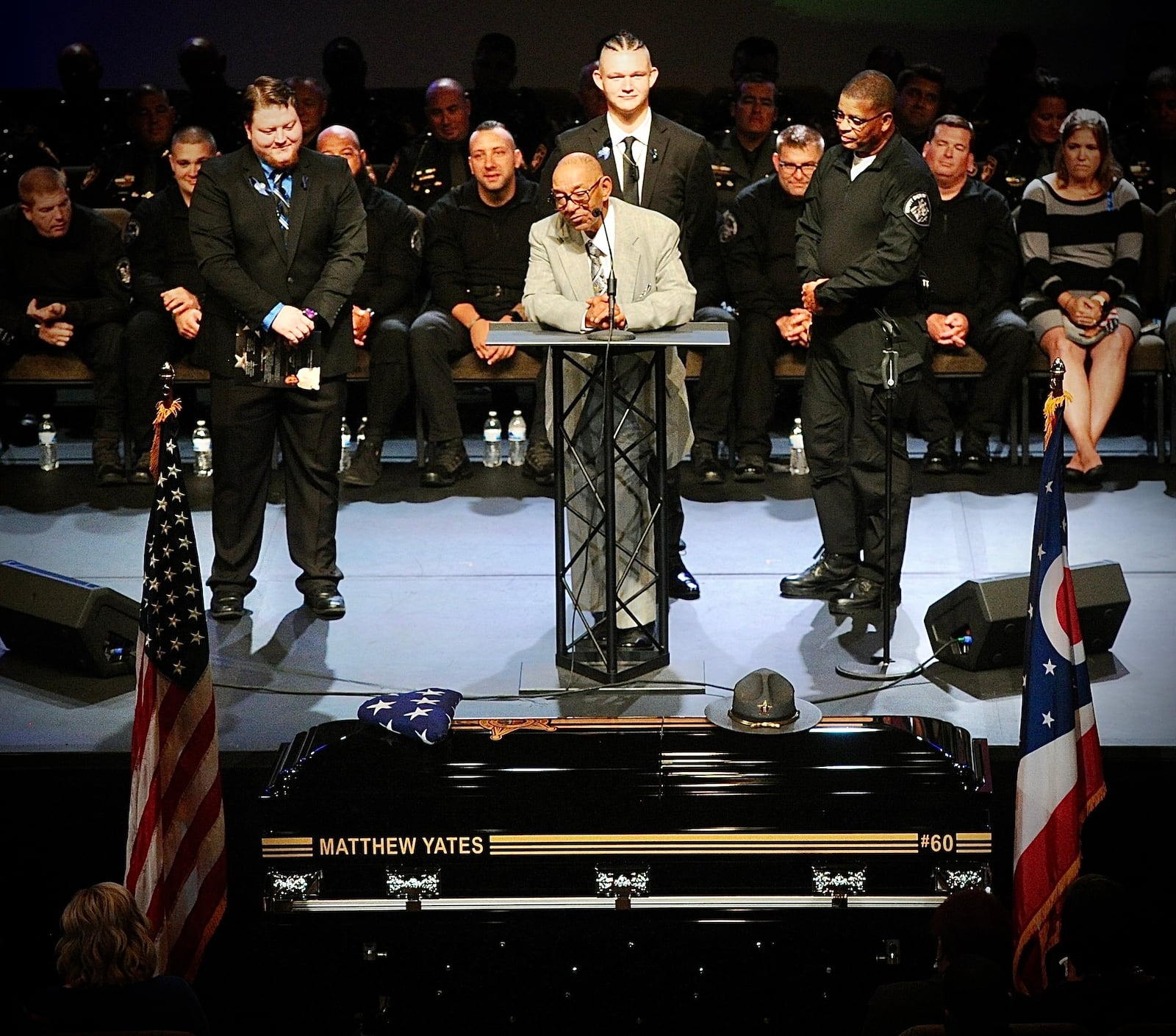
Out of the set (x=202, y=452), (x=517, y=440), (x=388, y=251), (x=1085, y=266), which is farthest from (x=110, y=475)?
(x=1085, y=266)

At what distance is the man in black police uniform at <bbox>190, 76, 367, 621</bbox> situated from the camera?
5.68 metres

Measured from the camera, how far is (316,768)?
13.2 ft

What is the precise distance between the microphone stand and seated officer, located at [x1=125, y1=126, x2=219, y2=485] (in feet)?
11.2

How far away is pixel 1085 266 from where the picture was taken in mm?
7730

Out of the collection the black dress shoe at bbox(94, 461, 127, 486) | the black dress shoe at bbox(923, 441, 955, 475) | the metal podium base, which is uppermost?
the black dress shoe at bbox(923, 441, 955, 475)

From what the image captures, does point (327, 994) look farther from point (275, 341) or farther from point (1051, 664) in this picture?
point (275, 341)

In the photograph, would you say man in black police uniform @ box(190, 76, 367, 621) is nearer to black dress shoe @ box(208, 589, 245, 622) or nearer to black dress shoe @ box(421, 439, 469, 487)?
black dress shoe @ box(208, 589, 245, 622)

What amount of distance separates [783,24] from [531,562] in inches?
170

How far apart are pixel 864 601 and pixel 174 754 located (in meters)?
2.59

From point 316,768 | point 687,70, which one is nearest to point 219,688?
point 316,768

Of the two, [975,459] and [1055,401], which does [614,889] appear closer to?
[1055,401]

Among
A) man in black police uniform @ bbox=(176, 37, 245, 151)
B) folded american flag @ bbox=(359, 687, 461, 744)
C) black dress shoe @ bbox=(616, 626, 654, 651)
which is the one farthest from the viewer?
man in black police uniform @ bbox=(176, 37, 245, 151)

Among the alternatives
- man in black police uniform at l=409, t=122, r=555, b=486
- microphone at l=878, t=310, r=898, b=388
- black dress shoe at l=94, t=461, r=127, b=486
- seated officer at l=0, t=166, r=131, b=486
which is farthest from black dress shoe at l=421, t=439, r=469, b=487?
microphone at l=878, t=310, r=898, b=388

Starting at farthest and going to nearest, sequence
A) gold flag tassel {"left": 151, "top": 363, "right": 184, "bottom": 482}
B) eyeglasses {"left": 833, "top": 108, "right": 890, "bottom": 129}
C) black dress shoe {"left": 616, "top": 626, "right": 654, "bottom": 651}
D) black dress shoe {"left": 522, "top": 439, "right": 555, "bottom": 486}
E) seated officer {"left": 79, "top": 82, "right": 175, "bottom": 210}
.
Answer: seated officer {"left": 79, "top": 82, "right": 175, "bottom": 210} < black dress shoe {"left": 522, "top": 439, "right": 555, "bottom": 486} < eyeglasses {"left": 833, "top": 108, "right": 890, "bottom": 129} < black dress shoe {"left": 616, "top": 626, "right": 654, "bottom": 651} < gold flag tassel {"left": 151, "top": 363, "right": 184, "bottom": 482}
